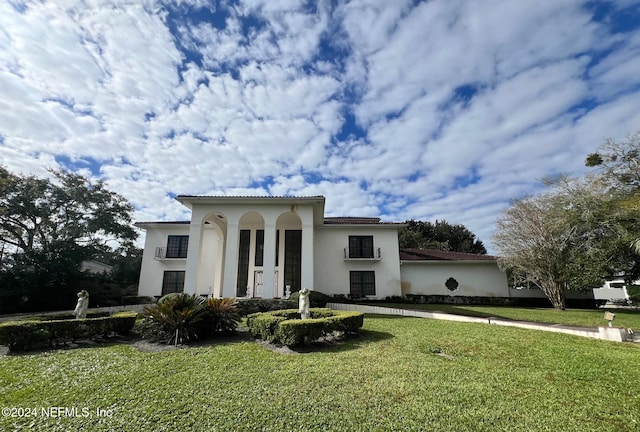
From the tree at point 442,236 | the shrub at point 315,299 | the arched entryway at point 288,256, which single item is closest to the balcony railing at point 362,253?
the arched entryway at point 288,256

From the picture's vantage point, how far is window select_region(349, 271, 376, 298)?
68.3 feet

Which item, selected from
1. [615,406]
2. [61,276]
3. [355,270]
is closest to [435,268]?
[355,270]

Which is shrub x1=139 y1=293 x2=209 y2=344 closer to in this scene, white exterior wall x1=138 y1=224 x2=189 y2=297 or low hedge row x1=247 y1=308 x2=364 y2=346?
low hedge row x1=247 y1=308 x2=364 y2=346

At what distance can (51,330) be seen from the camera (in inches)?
309

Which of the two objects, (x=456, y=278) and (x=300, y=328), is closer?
(x=300, y=328)

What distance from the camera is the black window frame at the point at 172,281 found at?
2081cm

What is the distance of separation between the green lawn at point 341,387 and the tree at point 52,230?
13.0m

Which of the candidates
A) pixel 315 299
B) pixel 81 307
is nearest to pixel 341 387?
Answer: pixel 81 307

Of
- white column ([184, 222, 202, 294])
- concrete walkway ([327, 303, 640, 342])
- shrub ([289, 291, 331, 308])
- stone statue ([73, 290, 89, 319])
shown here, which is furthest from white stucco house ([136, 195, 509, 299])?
stone statue ([73, 290, 89, 319])

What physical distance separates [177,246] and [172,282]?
2573 mm

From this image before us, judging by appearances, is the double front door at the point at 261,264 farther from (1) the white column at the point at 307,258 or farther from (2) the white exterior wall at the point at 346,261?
(1) the white column at the point at 307,258

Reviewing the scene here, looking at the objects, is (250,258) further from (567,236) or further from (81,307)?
(567,236)

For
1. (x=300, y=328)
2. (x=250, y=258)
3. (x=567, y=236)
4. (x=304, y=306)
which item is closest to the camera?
(x=300, y=328)

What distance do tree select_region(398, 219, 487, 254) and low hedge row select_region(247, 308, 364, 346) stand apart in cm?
3022
